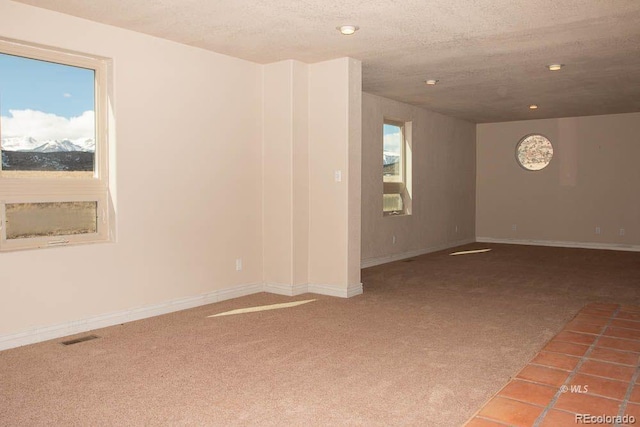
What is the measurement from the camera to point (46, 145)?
12.4 ft

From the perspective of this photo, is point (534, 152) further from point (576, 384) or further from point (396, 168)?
point (576, 384)

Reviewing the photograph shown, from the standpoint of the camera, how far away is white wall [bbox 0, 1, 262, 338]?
3.67 m

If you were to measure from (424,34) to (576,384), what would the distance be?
2.84 metres

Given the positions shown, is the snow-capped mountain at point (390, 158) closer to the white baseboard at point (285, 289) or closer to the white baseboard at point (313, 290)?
the white baseboard at point (313, 290)

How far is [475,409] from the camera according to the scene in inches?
101

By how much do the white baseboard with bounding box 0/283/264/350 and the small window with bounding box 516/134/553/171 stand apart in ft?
22.1

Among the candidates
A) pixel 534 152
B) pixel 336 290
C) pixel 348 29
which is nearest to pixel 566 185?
pixel 534 152

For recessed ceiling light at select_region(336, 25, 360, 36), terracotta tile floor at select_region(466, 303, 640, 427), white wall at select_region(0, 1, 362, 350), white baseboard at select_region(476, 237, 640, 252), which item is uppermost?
recessed ceiling light at select_region(336, 25, 360, 36)

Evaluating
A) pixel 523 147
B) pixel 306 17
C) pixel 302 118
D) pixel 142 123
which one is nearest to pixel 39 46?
pixel 142 123

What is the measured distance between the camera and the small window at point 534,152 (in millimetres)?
9766

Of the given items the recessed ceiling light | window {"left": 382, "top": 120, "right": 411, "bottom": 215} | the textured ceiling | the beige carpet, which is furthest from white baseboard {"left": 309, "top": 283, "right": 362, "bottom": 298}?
window {"left": 382, "top": 120, "right": 411, "bottom": 215}

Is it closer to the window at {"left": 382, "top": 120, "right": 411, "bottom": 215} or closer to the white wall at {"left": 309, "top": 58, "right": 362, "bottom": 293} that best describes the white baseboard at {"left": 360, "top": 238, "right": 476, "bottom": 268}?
the window at {"left": 382, "top": 120, "right": 411, "bottom": 215}

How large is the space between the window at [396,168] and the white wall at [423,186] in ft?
0.37

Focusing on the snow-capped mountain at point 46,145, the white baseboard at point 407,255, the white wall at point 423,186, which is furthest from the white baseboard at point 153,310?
the white wall at point 423,186
